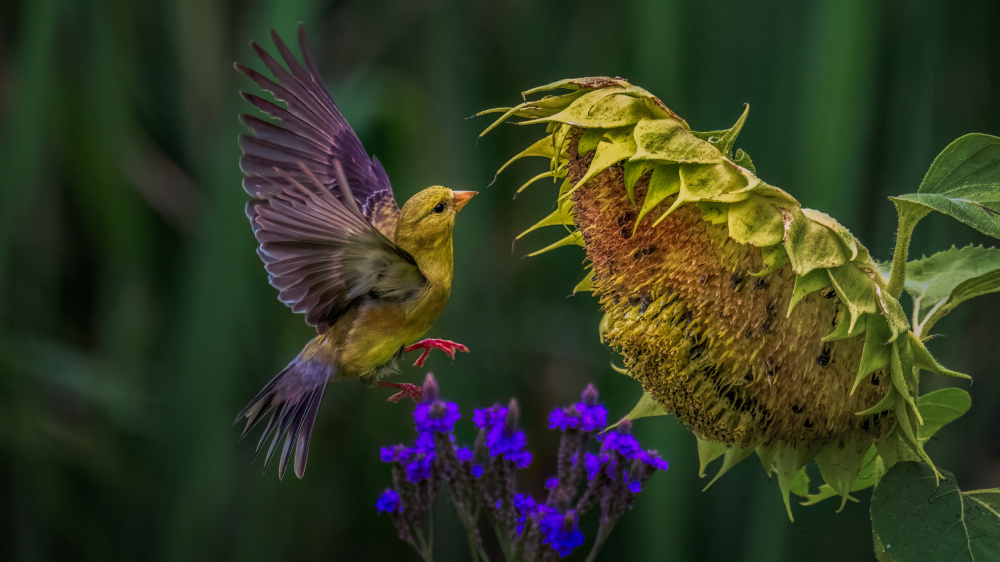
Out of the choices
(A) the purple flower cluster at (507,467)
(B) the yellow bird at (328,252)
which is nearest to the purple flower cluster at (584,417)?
(A) the purple flower cluster at (507,467)

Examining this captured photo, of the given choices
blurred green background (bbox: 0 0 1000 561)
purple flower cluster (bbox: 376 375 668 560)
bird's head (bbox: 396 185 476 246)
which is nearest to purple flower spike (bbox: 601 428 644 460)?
purple flower cluster (bbox: 376 375 668 560)

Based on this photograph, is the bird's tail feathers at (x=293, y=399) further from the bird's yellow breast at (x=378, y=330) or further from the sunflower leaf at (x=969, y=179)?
the sunflower leaf at (x=969, y=179)

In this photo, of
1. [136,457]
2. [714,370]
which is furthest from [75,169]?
[714,370]

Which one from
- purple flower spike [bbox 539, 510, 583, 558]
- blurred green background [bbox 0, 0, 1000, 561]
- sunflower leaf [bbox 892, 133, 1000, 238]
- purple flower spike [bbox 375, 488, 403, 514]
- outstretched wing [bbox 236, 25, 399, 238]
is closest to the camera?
sunflower leaf [bbox 892, 133, 1000, 238]

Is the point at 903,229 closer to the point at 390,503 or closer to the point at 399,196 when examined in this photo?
the point at 390,503

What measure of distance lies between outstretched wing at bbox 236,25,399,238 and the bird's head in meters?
0.08

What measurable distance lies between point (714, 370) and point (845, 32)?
0.84 metres

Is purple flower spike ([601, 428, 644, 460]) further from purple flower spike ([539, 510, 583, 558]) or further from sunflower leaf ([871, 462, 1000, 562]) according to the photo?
sunflower leaf ([871, 462, 1000, 562])

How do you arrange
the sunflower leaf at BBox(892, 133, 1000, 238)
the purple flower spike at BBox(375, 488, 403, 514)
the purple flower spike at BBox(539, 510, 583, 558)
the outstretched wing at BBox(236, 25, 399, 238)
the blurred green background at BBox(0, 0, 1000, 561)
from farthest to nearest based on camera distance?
the blurred green background at BBox(0, 0, 1000, 561) < the outstretched wing at BBox(236, 25, 399, 238) < the purple flower spike at BBox(375, 488, 403, 514) < the purple flower spike at BBox(539, 510, 583, 558) < the sunflower leaf at BBox(892, 133, 1000, 238)

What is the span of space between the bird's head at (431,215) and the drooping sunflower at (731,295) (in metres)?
0.16

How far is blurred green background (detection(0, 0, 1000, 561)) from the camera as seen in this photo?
1434 mm

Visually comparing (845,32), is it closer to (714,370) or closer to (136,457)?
(714,370)

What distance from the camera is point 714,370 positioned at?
0.65 m

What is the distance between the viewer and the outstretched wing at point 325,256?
29.6 inches
